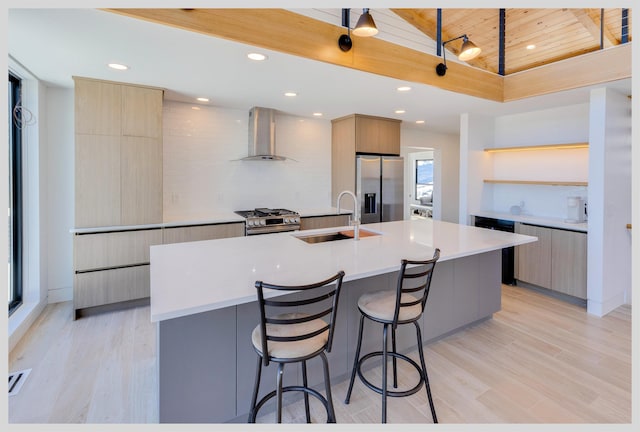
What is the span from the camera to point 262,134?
434cm

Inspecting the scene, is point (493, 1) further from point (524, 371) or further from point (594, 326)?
point (594, 326)

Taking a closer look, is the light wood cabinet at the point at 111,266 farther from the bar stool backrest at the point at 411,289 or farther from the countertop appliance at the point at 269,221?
the bar stool backrest at the point at 411,289

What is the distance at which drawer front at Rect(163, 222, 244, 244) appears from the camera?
3516 millimetres

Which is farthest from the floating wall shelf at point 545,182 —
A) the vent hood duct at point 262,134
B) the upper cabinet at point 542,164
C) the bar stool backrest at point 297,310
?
the bar stool backrest at point 297,310

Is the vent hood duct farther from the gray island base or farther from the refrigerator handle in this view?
the gray island base

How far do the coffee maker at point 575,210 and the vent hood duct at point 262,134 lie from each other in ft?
12.1

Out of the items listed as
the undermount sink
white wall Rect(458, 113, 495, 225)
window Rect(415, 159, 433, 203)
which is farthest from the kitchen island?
window Rect(415, 159, 433, 203)

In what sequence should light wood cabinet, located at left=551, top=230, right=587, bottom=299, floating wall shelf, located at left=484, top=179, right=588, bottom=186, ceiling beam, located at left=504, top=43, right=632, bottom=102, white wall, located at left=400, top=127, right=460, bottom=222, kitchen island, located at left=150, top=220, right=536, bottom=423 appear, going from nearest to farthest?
kitchen island, located at left=150, top=220, right=536, bottom=423 < ceiling beam, located at left=504, top=43, right=632, bottom=102 < light wood cabinet, located at left=551, top=230, right=587, bottom=299 < floating wall shelf, located at left=484, top=179, right=588, bottom=186 < white wall, located at left=400, top=127, right=460, bottom=222

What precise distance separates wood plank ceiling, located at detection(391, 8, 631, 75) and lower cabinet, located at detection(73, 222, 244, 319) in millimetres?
3519

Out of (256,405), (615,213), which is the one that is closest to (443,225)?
(615,213)

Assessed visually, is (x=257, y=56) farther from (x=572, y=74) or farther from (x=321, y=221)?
(x=572, y=74)

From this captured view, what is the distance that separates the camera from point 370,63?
2.74 meters

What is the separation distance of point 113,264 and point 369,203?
10.9ft

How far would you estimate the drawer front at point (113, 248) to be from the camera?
3111 mm
